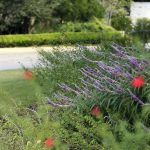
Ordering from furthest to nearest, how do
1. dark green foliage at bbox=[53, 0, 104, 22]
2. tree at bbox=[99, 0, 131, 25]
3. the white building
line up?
the white building
tree at bbox=[99, 0, 131, 25]
dark green foliage at bbox=[53, 0, 104, 22]

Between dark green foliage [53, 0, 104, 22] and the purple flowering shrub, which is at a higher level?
the purple flowering shrub

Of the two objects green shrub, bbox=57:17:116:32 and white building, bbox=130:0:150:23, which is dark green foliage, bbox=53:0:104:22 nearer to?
green shrub, bbox=57:17:116:32

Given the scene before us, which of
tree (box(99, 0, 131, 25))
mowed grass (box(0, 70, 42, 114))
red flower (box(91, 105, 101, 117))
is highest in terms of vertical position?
red flower (box(91, 105, 101, 117))

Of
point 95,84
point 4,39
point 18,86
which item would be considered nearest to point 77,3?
point 4,39

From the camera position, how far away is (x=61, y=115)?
5688 millimetres

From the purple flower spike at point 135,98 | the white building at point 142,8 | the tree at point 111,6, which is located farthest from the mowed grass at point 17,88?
the white building at point 142,8

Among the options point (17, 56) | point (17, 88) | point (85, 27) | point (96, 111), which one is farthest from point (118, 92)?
point (85, 27)

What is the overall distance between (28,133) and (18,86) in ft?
20.8

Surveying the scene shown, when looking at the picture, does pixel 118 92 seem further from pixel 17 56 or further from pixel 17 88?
pixel 17 56

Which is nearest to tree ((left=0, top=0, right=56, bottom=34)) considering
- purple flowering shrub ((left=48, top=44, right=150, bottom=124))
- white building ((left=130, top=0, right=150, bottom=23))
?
white building ((left=130, top=0, right=150, bottom=23))

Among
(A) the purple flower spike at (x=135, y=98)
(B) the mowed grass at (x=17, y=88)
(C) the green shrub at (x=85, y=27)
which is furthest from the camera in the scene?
(C) the green shrub at (x=85, y=27)

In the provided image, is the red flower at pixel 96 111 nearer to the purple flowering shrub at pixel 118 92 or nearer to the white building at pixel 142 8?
the purple flowering shrub at pixel 118 92

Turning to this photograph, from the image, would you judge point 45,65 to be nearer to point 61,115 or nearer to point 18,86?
point 18,86

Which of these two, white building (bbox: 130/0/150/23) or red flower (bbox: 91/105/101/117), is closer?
red flower (bbox: 91/105/101/117)
